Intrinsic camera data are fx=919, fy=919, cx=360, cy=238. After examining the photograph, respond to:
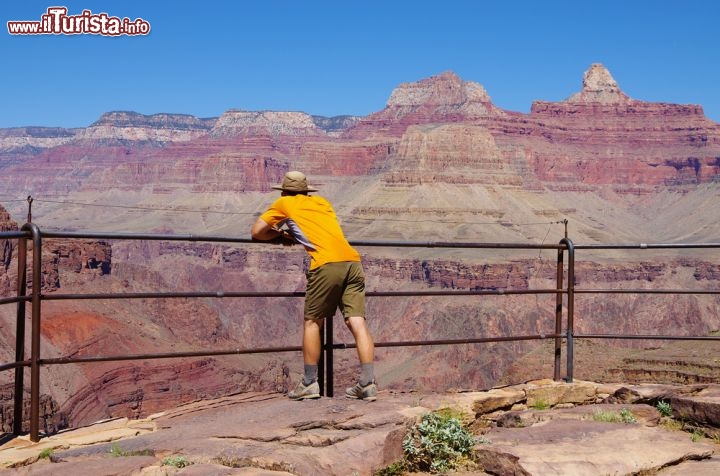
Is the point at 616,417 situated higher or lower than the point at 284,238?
lower

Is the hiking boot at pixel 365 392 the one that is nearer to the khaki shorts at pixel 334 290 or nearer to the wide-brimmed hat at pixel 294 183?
the khaki shorts at pixel 334 290

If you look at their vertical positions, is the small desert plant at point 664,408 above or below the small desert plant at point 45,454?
above

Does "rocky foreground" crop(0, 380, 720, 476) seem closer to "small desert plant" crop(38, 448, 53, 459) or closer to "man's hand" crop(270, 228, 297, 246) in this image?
"small desert plant" crop(38, 448, 53, 459)

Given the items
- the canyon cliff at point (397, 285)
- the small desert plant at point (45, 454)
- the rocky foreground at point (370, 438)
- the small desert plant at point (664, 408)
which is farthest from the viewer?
the canyon cliff at point (397, 285)

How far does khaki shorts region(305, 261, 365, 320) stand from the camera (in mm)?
7051

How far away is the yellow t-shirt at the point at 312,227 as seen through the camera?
7059 millimetres

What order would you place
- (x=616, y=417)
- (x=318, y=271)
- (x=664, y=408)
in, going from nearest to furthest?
(x=616, y=417), (x=664, y=408), (x=318, y=271)

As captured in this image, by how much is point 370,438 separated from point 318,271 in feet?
5.18

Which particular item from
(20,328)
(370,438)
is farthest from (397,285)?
(370,438)

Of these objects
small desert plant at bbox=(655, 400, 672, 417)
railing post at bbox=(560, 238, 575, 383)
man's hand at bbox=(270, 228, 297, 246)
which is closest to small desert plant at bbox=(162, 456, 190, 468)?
man's hand at bbox=(270, 228, 297, 246)

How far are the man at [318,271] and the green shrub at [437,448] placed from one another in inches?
47.5

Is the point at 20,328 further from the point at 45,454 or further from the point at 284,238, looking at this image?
the point at 284,238

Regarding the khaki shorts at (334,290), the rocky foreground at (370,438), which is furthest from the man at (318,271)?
the rocky foreground at (370,438)

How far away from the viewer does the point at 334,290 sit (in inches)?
280
